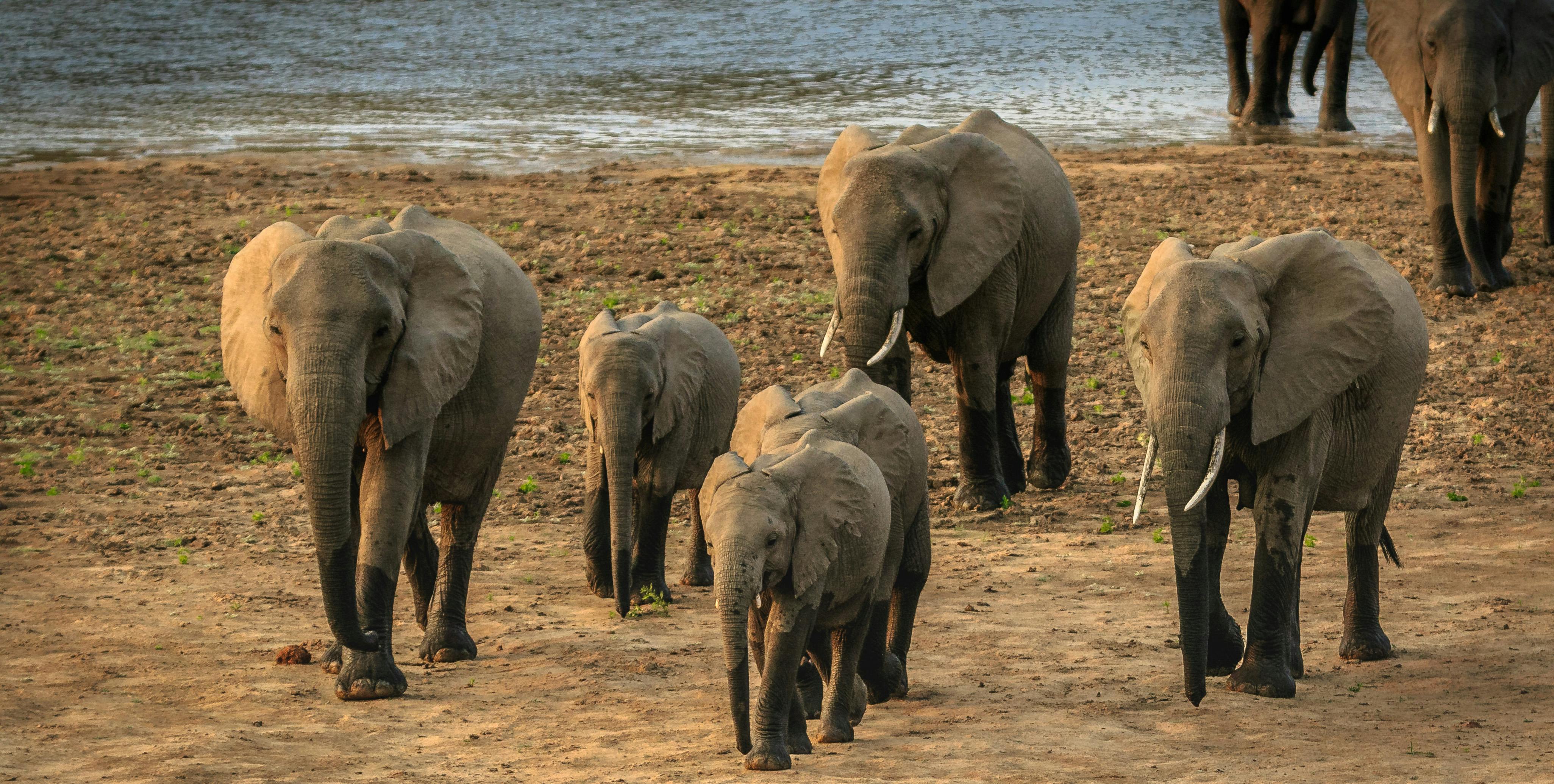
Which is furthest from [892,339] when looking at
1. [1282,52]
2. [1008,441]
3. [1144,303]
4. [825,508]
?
[1282,52]

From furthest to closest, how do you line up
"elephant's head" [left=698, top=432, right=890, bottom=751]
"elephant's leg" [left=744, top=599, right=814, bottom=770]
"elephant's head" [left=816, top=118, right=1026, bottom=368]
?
"elephant's head" [left=816, top=118, right=1026, bottom=368] → "elephant's leg" [left=744, top=599, right=814, bottom=770] → "elephant's head" [left=698, top=432, right=890, bottom=751]

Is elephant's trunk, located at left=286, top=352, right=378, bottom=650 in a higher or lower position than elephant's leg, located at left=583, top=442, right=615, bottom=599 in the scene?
higher

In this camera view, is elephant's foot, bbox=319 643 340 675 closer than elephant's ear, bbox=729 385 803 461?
No

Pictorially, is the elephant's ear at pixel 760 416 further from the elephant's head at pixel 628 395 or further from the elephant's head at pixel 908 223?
the elephant's head at pixel 908 223

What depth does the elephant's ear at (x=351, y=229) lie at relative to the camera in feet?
26.8

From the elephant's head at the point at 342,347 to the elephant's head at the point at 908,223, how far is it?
272cm

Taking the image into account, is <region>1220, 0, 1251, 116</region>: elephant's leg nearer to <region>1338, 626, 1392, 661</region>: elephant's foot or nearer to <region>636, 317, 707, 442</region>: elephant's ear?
<region>636, 317, 707, 442</region>: elephant's ear

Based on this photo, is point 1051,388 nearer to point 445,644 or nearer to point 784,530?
point 445,644

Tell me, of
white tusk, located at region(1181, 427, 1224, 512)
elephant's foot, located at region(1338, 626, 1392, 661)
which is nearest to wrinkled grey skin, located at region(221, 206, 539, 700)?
white tusk, located at region(1181, 427, 1224, 512)

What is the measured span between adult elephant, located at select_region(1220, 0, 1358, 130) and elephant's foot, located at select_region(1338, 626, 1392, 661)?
19.4 metres

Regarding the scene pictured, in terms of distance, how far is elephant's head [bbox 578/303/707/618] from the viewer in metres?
8.89

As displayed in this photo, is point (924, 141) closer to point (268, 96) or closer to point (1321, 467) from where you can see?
point (1321, 467)

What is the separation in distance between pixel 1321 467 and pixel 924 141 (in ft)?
12.8

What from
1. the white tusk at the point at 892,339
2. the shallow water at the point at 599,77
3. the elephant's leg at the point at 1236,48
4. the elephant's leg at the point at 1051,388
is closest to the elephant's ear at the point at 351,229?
the white tusk at the point at 892,339
